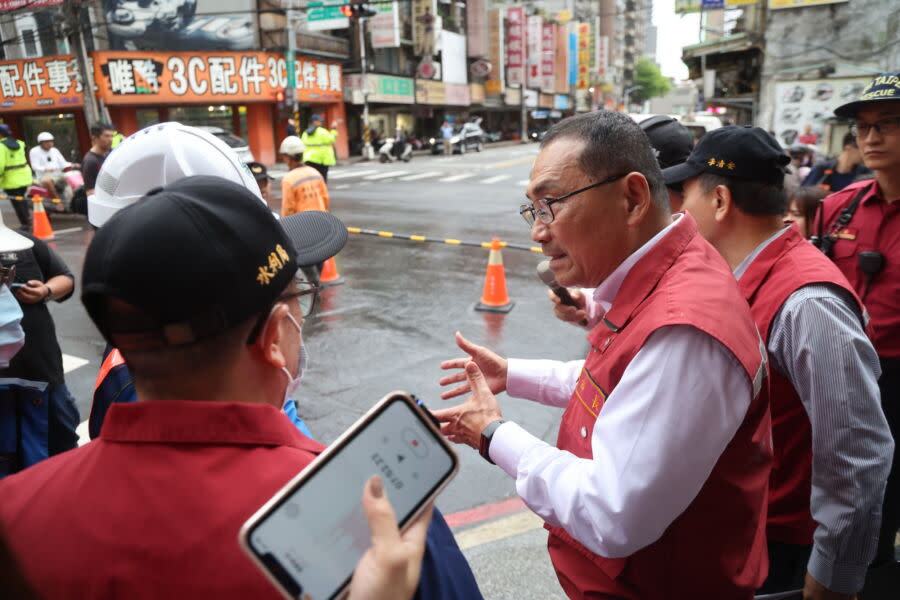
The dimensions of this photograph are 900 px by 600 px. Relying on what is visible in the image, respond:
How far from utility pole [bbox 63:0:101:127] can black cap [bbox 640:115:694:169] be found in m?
17.8

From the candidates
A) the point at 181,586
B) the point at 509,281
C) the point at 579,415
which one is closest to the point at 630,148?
the point at 579,415

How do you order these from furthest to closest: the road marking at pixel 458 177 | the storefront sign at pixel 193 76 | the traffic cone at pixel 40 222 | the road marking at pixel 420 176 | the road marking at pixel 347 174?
the road marking at pixel 347 174 → the storefront sign at pixel 193 76 → the road marking at pixel 420 176 → the road marking at pixel 458 177 → the traffic cone at pixel 40 222

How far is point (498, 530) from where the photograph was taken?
3.25 metres

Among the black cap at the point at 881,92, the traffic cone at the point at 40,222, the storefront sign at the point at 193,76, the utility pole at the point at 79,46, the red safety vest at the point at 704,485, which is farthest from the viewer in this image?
the storefront sign at the point at 193,76

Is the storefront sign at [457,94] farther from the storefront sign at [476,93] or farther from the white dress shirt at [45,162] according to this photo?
the white dress shirt at [45,162]

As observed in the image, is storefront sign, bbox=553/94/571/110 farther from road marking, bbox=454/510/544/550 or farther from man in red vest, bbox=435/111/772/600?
man in red vest, bbox=435/111/772/600

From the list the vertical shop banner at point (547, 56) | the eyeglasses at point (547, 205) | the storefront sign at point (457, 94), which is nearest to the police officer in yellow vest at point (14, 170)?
the eyeglasses at point (547, 205)

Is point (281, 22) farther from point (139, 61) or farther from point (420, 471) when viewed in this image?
point (420, 471)

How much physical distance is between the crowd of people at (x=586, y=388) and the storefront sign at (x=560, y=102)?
57.6m

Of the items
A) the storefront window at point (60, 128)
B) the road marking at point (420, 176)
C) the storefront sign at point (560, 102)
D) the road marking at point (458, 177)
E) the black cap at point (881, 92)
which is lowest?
the road marking at point (458, 177)

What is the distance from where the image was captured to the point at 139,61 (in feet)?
72.6

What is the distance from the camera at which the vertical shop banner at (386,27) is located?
101ft

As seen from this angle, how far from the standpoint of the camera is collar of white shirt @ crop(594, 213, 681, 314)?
159cm

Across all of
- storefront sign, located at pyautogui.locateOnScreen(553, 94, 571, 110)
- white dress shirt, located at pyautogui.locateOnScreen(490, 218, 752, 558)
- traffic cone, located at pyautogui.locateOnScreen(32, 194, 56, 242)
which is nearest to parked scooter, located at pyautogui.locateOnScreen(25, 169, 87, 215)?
traffic cone, located at pyautogui.locateOnScreen(32, 194, 56, 242)
